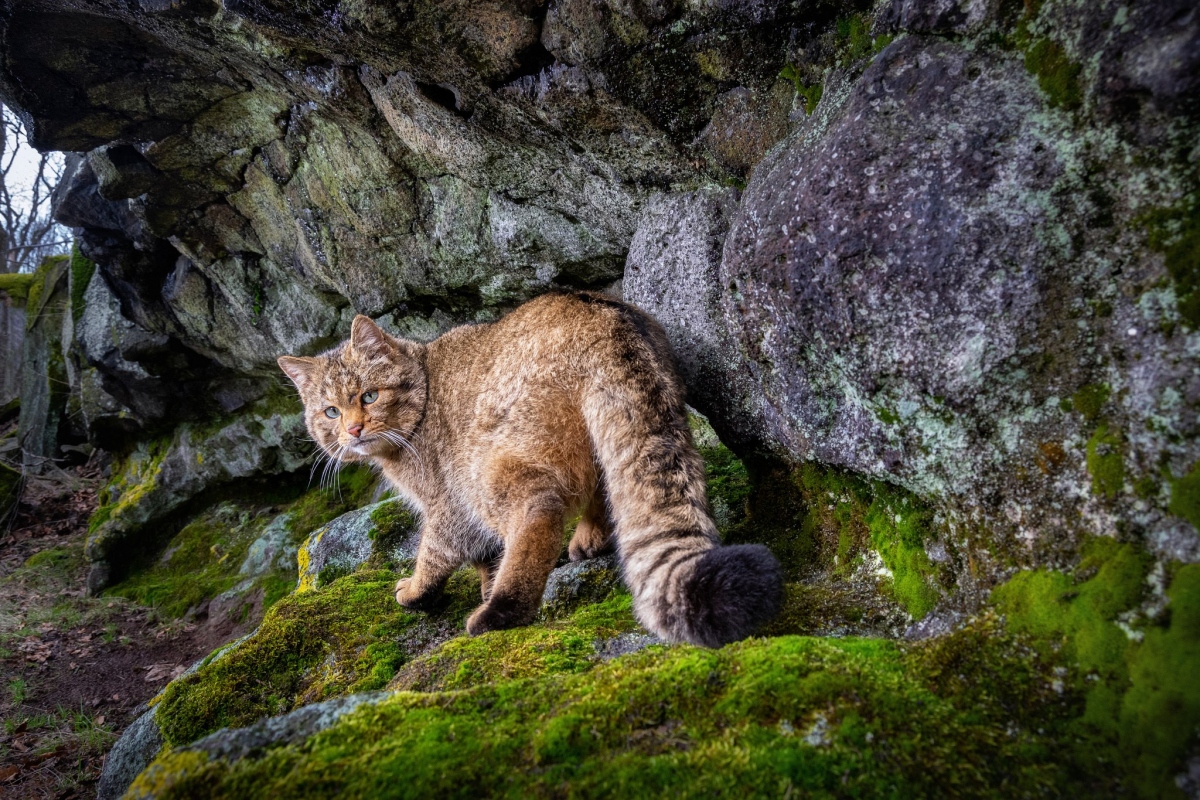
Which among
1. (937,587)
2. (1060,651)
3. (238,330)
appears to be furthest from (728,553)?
(238,330)

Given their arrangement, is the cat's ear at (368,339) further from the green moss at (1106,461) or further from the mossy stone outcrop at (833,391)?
the green moss at (1106,461)

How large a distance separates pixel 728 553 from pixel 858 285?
1198 mm

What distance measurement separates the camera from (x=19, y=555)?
1218cm

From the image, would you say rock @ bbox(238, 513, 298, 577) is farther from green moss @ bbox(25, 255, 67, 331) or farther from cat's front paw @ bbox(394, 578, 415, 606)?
green moss @ bbox(25, 255, 67, 331)

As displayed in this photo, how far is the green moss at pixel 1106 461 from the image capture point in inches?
83.8

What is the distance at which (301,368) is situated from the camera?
5469 mm

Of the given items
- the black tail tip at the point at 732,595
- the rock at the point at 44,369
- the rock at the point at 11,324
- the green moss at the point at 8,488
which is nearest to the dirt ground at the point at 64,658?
the green moss at the point at 8,488

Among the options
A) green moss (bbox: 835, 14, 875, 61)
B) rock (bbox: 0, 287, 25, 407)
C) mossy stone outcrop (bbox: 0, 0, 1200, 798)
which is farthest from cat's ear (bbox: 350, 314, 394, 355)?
rock (bbox: 0, 287, 25, 407)

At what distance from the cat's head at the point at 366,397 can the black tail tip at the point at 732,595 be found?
298 cm

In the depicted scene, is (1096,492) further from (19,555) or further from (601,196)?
(19,555)

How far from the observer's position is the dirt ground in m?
6.21

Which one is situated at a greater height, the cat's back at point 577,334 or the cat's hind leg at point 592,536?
the cat's back at point 577,334

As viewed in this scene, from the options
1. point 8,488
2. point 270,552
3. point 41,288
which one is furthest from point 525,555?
point 41,288

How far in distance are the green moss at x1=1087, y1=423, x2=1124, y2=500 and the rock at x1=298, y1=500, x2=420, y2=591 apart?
16.9 feet
